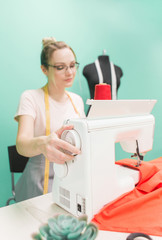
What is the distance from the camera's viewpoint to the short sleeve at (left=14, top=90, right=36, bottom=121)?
3.45ft

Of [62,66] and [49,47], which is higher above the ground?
[49,47]

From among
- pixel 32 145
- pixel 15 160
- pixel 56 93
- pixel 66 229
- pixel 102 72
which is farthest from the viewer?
pixel 102 72

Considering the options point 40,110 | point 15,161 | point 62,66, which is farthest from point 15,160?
point 62,66

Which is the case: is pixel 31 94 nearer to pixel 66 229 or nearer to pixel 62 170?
pixel 62 170

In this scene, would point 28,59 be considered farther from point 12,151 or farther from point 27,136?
point 27,136

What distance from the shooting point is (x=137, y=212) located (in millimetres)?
624

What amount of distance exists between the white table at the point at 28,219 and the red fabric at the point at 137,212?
0.09ft

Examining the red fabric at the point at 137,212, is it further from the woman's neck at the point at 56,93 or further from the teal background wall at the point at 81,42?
the teal background wall at the point at 81,42

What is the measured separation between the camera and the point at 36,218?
0.62m

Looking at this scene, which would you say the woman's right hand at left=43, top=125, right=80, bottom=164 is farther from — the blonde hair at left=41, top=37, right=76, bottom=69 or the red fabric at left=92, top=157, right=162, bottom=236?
the blonde hair at left=41, top=37, right=76, bottom=69

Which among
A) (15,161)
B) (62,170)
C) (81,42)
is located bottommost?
(15,161)

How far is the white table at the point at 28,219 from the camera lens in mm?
537

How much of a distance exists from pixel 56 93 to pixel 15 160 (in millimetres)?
647

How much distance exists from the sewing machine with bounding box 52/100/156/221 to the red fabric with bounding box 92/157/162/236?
0.08 ft
